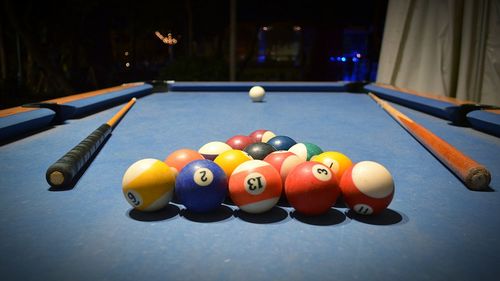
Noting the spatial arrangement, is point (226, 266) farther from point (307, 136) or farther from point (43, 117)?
point (43, 117)

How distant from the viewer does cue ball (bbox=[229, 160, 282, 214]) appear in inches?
80.5

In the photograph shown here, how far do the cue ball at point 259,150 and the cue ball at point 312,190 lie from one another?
0.52 meters

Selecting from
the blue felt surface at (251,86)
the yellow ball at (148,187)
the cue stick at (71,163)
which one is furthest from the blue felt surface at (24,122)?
the blue felt surface at (251,86)

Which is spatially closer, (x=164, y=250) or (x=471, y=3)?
(x=164, y=250)

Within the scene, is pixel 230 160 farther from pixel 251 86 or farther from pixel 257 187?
pixel 251 86

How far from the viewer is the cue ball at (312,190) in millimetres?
2018

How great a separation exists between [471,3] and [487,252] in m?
5.95

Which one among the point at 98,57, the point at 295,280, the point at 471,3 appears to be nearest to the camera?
the point at 295,280

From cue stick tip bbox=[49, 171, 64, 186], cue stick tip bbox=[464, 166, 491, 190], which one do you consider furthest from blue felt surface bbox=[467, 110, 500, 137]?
cue stick tip bbox=[49, 171, 64, 186]

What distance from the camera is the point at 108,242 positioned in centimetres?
170

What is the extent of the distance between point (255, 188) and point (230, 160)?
392 mm

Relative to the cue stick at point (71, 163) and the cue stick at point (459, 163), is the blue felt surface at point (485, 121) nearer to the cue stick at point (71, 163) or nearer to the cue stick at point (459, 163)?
the cue stick at point (459, 163)

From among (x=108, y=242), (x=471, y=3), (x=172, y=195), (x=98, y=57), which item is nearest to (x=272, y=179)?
(x=172, y=195)

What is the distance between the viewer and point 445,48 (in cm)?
739
